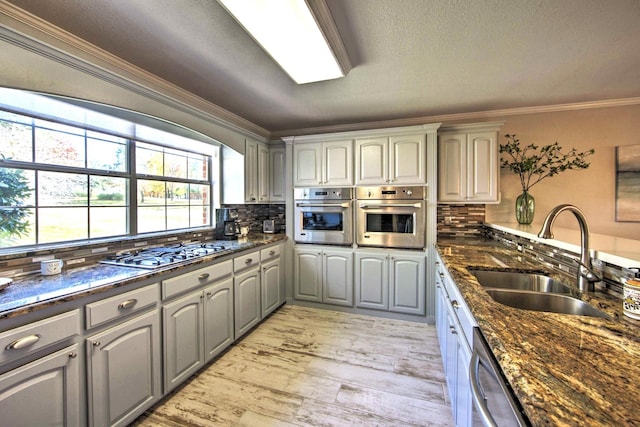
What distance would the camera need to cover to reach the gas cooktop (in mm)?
1830

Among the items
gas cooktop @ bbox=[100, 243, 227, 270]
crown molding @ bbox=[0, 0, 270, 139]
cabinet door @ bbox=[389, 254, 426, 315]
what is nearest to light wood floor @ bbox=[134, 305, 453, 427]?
cabinet door @ bbox=[389, 254, 426, 315]

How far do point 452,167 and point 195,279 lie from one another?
2.78m

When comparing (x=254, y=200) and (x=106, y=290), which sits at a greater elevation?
(x=254, y=200)

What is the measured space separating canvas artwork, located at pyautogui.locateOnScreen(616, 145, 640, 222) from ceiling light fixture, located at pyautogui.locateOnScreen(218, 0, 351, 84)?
10.1 ft

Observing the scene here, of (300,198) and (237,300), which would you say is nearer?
(237,300)

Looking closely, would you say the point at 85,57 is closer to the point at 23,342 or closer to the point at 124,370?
the point at 23,342

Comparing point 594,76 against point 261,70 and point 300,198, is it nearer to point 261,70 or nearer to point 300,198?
point 261,70

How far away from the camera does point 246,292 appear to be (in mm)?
2639

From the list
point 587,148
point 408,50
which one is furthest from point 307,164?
point 587,148

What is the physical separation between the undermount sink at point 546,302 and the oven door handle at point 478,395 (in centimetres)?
58

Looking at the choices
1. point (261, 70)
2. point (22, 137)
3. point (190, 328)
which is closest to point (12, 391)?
point (190, 328)

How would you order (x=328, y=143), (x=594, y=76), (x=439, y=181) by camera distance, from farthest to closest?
(x=328, y=143) < (x=439, y=181) < (x=594, y=76)

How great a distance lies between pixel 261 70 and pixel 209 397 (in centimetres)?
241

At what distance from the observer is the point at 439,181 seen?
3.01 meters
